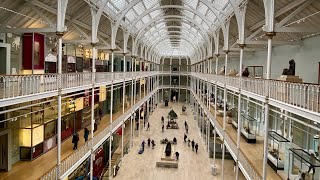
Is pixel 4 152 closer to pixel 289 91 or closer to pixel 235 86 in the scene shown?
pixel 289 91

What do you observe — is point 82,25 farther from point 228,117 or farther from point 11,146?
point 228,117

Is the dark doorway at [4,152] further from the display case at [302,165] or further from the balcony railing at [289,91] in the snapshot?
the display case at [302,165]

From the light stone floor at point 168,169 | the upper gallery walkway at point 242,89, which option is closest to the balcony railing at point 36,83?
the upper gallery walkway at point 242,89

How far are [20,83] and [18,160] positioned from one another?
6.49 metres

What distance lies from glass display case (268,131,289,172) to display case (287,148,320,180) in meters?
0.69

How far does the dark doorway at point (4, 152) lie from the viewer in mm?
13500

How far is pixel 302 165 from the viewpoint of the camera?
12.8m

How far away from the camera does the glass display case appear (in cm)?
1427

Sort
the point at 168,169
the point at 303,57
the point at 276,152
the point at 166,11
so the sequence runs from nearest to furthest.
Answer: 1. the point at 276,152
2. the point at 303,57
3. the point at 168,169
4. the point at 166,11

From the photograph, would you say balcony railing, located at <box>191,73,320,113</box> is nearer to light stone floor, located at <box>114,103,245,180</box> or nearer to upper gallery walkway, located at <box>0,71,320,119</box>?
upper gallery walkway, located at <box>0,71,320,119</box>

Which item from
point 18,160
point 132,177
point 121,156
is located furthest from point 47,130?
point 121,156

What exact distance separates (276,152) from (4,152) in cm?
1405

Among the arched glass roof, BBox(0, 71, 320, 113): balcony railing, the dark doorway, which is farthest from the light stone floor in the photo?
the arched glass roof

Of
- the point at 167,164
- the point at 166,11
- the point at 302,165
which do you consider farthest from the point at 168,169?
the point at 166,11
